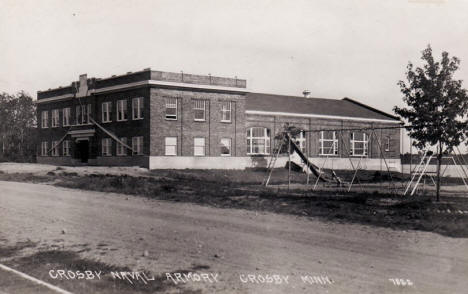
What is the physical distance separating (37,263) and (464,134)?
620 inches

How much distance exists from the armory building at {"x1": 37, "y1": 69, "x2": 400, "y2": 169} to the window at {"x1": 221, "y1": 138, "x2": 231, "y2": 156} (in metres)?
0.09

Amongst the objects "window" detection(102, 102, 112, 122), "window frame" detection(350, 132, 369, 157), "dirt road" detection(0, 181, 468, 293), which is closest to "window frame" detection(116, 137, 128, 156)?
"window" detection(102, 102, 112, 122)

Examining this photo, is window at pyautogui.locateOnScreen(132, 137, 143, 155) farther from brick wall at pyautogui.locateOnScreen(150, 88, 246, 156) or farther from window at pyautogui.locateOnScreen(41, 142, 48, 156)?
window at pyautogui.locateOnScreen(41, 142, 48, 156)

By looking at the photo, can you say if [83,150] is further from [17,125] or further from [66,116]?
[17,125]

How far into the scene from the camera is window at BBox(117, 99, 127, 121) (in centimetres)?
4219

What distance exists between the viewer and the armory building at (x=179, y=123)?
3984cm

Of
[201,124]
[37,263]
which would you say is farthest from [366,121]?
[37,263]

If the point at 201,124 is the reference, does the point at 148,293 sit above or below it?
below

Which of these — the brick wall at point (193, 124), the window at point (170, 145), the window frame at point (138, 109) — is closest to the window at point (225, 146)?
the brick wall at point (193, 124)

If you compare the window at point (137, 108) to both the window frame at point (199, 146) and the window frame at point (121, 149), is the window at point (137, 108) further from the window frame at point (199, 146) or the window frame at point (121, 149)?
the window frame at point (199, 146)

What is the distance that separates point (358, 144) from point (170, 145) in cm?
2203

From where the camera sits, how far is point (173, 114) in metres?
40.3

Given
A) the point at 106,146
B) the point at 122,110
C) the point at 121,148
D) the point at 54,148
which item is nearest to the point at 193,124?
the point at 122,110

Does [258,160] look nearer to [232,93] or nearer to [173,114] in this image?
[232,93]
